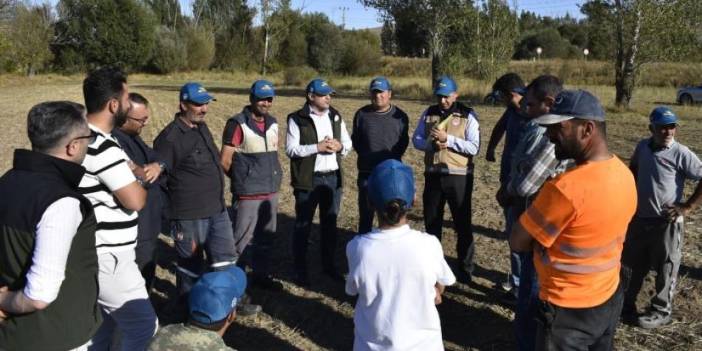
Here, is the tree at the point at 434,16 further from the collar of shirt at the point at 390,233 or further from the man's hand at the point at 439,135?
the collar of shirt at the point at 390,233

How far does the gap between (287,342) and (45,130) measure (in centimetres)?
263

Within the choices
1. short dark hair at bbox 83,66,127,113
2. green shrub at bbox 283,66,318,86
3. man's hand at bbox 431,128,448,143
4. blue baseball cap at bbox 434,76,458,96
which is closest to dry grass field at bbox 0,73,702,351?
man's hand at bbox 431,128,448,143

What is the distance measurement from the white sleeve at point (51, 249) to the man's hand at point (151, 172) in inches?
45.6

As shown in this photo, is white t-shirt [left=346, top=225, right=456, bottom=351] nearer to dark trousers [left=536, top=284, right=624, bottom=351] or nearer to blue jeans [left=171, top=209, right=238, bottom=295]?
dark trousers [left=536, top=284, right=624, bottom=351]

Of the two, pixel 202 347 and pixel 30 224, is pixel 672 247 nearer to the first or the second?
pixel 202 347

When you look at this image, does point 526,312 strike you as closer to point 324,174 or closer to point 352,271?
point 352,271

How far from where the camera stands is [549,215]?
2.54m

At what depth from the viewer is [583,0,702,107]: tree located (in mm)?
18406

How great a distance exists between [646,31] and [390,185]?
19.3 metres

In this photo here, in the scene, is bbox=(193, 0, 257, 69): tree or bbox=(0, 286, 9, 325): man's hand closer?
bbox=(0, 286, 9, 325): man's hand

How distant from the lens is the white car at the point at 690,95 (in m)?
24.7

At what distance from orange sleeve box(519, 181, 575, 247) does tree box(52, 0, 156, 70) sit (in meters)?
51.3

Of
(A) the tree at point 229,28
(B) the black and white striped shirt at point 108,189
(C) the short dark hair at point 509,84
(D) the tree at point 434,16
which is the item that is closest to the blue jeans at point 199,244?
(B) the black and white striped shirt at point 108,189

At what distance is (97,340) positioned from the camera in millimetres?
3357
